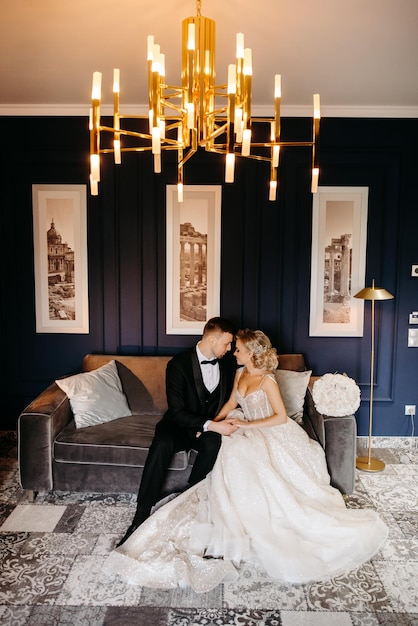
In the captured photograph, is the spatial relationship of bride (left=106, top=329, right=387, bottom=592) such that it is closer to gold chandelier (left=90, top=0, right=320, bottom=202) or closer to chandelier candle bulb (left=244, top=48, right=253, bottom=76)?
gold chandelier (left=90, top=0, right=320, bottom=202)

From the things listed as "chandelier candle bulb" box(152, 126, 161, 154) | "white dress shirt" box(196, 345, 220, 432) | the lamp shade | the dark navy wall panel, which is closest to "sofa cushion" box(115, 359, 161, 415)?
the dark navy wall panel

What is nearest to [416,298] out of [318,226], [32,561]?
[318,226]

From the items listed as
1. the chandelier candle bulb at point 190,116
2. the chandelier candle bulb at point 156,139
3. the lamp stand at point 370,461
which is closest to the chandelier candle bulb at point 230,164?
the chandelier candle bulb at point 190,116

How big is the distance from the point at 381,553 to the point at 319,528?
417 millimetres

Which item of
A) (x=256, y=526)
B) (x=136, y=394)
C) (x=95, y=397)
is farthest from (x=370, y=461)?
(x=95, y=397)

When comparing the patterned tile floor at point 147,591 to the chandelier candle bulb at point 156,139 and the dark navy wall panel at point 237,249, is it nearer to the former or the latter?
the dark navy wall panel at point 237,249

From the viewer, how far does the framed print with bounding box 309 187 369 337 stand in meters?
4.55

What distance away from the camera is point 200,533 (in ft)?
9.82

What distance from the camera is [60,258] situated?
4625 mm

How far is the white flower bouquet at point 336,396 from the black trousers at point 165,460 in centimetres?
77

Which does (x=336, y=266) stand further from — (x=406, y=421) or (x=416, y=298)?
(x=406, y=421)

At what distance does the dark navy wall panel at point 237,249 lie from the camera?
14.9 ft

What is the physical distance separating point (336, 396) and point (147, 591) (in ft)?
5.68

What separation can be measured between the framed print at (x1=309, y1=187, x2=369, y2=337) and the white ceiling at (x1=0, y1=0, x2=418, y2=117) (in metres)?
0.77
